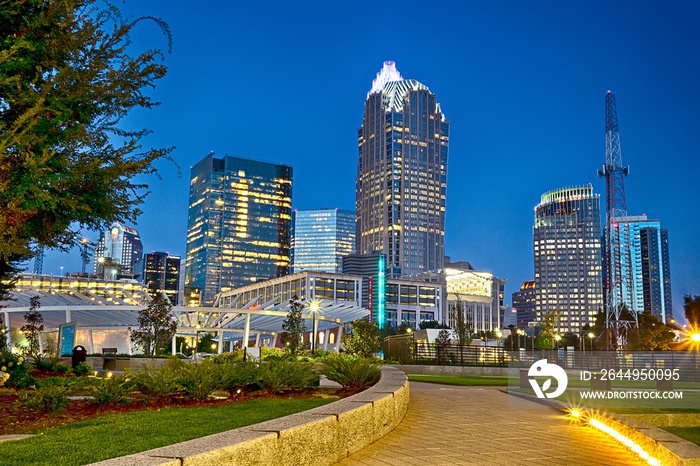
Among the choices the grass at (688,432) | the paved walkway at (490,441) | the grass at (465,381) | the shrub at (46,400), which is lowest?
the grass at (465,381)

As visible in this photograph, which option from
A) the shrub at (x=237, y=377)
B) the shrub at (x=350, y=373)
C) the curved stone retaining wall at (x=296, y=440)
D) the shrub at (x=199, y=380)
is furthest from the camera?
the shrub at (x=350, y=373)

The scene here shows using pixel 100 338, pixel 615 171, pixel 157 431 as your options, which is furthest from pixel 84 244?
pixel 615 171

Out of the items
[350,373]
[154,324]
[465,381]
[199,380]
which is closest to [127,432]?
[199,380]

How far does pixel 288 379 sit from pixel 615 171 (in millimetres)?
125530

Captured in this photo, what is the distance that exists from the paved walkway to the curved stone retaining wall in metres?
0.25

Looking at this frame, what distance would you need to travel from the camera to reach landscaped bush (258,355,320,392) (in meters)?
11.4

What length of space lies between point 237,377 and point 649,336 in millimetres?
90281

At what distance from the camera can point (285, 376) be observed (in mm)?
11711

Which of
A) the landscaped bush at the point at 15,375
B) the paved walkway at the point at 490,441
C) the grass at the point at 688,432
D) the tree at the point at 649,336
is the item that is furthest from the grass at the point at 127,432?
the tree at the point at 649,336

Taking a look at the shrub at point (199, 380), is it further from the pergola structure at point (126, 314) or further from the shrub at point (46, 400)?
the pergola structure at point (126, 314)

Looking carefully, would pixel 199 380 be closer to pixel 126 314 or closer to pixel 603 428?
pixel 603 428

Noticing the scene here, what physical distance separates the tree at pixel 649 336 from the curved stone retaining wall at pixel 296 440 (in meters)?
83.0

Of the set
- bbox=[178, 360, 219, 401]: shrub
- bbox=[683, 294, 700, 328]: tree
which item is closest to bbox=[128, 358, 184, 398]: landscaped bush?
bbox=[178, 360, 219, 401]: shrub

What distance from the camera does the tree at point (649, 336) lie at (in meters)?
86.2
